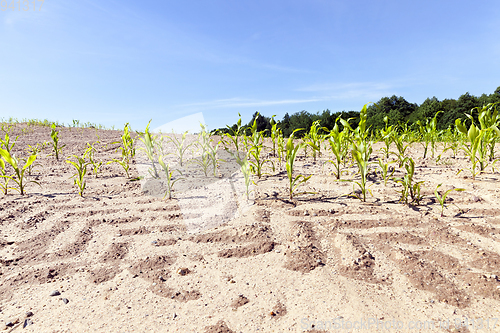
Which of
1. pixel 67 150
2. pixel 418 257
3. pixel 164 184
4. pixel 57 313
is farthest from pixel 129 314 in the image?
pixel 67 150

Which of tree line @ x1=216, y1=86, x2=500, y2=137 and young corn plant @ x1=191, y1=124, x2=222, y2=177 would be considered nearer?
young corn plant @ x1=191, y1=124, x2=222, y2=177

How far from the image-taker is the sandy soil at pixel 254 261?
121 cm

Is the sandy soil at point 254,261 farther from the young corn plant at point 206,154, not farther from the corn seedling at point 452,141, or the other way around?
the corn seedling at point 452,141

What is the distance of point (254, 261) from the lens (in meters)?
1.62

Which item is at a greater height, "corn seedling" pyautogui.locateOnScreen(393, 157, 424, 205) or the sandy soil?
"corn seedling" pyautogui.locateOnScreen(393, 157, 424, 205)

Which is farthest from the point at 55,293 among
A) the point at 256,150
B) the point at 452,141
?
the point at 452,141

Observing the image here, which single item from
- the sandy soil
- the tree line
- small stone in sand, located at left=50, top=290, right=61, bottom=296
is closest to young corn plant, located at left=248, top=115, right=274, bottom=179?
the sandy soil

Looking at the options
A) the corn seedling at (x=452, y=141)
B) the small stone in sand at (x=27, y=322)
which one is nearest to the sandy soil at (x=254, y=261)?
the small stone in sand at (x=27, y=322)

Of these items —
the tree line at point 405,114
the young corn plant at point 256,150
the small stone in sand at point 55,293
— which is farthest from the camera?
the tree line at point 405,114

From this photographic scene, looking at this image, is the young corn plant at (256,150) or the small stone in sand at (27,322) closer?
the small stone in sand at (27,322)

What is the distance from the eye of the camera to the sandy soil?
121cm

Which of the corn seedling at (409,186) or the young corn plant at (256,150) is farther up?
the young corn plant at (256,150)

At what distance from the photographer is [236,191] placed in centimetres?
281

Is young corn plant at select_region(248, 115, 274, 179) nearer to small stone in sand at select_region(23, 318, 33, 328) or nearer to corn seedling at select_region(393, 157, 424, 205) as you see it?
corn seedling at select_region(393, 157, 424, 205)
